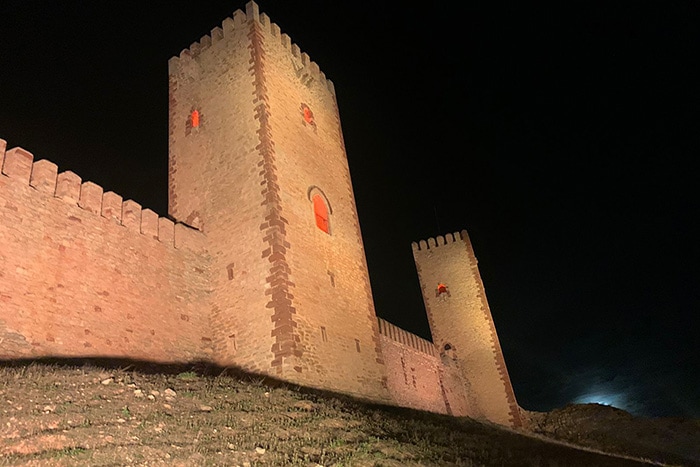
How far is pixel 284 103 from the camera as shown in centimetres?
1488

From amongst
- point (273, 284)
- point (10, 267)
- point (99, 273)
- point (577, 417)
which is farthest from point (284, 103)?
point (577, 417)

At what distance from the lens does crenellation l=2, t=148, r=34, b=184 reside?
944 cm

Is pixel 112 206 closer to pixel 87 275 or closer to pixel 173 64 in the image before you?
pixel 87 275

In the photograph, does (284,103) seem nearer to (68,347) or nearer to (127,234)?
(127,234)

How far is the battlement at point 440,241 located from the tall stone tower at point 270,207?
483 inches

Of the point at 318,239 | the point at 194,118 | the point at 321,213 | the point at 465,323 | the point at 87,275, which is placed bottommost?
the point at 87,275

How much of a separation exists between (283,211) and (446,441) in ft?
21.7

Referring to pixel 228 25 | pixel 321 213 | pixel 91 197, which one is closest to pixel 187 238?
pixel 91 197

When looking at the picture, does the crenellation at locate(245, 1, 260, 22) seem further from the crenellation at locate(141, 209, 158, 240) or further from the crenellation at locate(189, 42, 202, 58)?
the crenellation at locate(141, 209, 158, 240)

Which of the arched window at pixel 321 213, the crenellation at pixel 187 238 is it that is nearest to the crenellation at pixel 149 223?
the crenellation at pixel 187 238

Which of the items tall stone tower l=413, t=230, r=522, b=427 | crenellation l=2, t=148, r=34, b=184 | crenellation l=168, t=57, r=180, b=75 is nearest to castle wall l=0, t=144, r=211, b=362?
crenellation l=2, t=148, r=34, b=184

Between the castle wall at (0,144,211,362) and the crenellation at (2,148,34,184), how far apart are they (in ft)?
0.06

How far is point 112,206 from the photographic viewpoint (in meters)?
11.2

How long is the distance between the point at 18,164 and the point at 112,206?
1.96 metres
